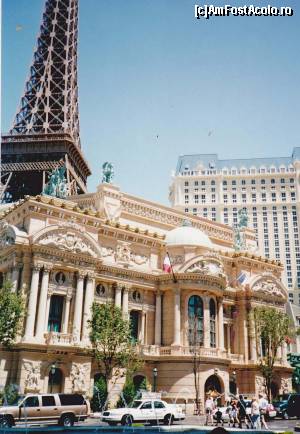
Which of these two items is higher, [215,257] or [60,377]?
[215,257]

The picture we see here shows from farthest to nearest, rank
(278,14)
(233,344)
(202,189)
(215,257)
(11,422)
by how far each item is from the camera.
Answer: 1. (202,189)
2. (233,344)
3. (215,257)
4. (11,422)
5. (278,14)

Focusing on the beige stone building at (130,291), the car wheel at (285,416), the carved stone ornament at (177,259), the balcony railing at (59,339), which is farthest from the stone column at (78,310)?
A: the car wheel at (285,416)

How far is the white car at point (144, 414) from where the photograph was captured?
29391mm

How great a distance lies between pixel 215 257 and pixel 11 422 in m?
27.8

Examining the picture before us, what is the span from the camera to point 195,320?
47062 mm

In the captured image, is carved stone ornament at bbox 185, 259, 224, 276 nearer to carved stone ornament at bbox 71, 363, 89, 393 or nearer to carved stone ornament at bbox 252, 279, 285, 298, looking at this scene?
carved stone ornament at bbox 252, 279, 285, 298

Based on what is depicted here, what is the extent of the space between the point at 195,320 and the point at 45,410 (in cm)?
2203

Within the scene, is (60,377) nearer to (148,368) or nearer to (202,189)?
(148,368)

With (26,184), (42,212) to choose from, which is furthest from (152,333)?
(26,184)

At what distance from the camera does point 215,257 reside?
49094mm

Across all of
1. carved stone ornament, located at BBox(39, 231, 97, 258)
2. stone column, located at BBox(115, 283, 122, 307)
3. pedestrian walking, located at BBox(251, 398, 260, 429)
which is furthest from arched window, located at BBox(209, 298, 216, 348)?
pedestrian walking, located at BBox(251, 398, 260, 429)

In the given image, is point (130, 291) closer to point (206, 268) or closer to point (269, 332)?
point (206, 268)

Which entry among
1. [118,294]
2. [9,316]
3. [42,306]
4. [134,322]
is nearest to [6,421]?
[9,316]

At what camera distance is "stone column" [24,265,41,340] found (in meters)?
38.4
